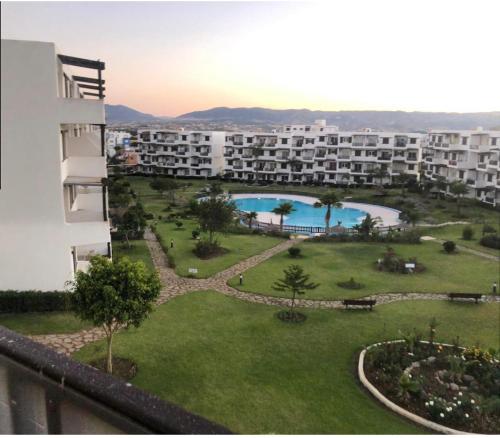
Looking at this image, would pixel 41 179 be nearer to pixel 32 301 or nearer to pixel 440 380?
pixel 32 301

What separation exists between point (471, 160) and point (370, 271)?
115 ft

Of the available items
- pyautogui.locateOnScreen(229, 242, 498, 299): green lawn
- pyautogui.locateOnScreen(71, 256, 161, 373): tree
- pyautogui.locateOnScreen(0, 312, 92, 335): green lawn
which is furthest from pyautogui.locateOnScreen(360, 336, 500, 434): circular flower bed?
pyautogui.locateOnScreen(0, 312, 92, 335): green lawn

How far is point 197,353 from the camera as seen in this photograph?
13609 millimetres

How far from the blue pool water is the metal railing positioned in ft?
123

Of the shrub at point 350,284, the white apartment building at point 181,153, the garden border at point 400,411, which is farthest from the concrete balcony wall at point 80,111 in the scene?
the white apartment building at point 181,153

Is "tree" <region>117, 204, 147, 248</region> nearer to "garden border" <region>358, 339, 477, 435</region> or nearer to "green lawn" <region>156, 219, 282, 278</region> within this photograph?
"green lawn" <region>156, 219, 282, 278</region>

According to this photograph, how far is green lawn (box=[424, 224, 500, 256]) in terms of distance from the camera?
28752 millimetres

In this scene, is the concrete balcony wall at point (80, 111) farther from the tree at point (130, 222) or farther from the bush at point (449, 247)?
the bush at point (449, 247)

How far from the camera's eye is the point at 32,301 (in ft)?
51.6

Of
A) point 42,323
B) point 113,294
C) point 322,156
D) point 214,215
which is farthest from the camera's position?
point 322,156

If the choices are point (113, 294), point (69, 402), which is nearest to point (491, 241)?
point (113, 294)

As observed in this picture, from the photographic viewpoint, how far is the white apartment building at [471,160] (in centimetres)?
4744

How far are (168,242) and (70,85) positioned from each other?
37.5 feet

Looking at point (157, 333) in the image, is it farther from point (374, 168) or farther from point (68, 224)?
point (374, 168)
